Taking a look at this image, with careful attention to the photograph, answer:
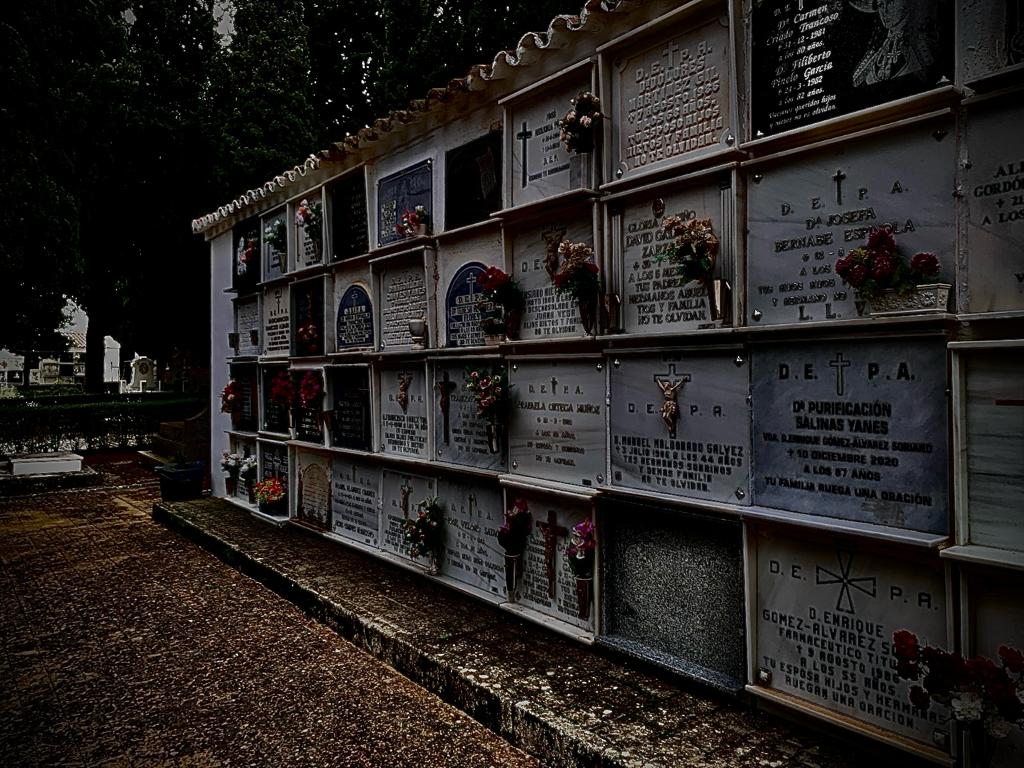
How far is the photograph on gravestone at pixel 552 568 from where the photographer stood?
3848mm

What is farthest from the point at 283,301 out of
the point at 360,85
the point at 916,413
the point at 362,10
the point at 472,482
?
the point at 362,10

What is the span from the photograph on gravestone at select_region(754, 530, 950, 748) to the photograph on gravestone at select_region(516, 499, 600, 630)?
1.06 m

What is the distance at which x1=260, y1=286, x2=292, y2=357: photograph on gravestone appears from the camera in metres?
7.34

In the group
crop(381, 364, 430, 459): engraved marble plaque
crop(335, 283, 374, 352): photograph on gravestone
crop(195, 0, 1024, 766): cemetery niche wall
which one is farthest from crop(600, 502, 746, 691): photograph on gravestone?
crop(335, 283, 374, 352): photograph on gravestone

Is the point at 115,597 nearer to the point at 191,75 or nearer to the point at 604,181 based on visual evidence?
the point at 604,181

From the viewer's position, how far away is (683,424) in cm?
329

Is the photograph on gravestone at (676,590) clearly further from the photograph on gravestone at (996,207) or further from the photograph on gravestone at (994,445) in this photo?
the photograph on gravestone at (996,207)

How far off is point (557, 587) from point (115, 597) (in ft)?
12.2

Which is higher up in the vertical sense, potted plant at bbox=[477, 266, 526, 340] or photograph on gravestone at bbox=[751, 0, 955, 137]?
photograph on gravestone at bbox=[751, 0, 955, 137]

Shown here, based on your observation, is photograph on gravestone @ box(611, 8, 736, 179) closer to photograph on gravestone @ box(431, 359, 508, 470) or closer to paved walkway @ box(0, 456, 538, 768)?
photograph on gravestone @ box(431, 359, 508, 470)

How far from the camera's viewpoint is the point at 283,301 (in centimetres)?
747

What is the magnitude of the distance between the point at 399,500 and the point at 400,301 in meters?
1.56

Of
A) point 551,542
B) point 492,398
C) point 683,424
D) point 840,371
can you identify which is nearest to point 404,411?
point 492,398

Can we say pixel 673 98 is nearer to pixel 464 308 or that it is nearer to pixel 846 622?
pixel 464 308
